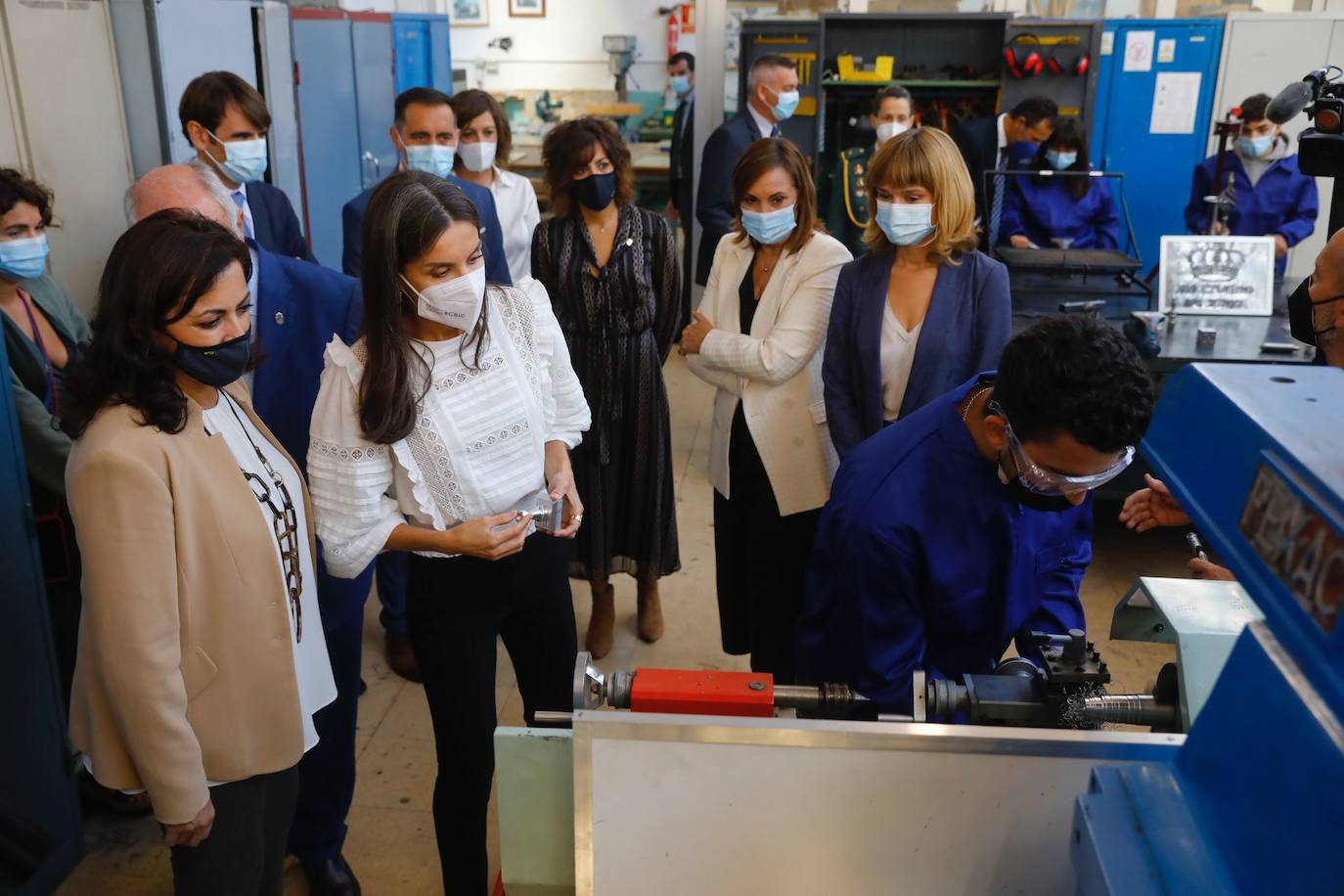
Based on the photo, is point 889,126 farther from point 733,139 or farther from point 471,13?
point 471,13

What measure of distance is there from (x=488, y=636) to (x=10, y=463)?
102 centimetres

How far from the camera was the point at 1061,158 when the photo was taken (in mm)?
4730

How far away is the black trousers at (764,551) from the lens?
2.57m

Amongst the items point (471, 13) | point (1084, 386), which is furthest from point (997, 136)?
point (471, 13)

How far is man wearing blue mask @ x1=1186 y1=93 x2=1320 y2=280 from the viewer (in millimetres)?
4680

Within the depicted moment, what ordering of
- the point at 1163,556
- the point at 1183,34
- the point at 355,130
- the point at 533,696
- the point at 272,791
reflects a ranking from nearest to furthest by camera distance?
1. the point at 272,791
2. the point at 533,696
3. the point at 1163,556
4. the point at 355,130
5. the point at 1183,34

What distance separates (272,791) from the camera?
5.36 feet

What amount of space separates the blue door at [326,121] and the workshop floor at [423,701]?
2.05 metres

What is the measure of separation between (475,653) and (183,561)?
558 mm

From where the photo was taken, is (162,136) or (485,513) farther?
(162,136)

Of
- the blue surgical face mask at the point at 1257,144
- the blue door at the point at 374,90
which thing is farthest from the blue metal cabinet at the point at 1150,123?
the blue door at the point at 374,90

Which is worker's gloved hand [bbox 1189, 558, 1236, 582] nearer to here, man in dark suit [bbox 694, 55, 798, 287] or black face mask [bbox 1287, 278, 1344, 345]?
black face mask [bbox 1287, 278, 1344, 345]

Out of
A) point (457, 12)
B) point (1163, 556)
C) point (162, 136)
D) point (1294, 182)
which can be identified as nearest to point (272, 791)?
point (162, 136)

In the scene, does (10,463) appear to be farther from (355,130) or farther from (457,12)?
(457,12)
